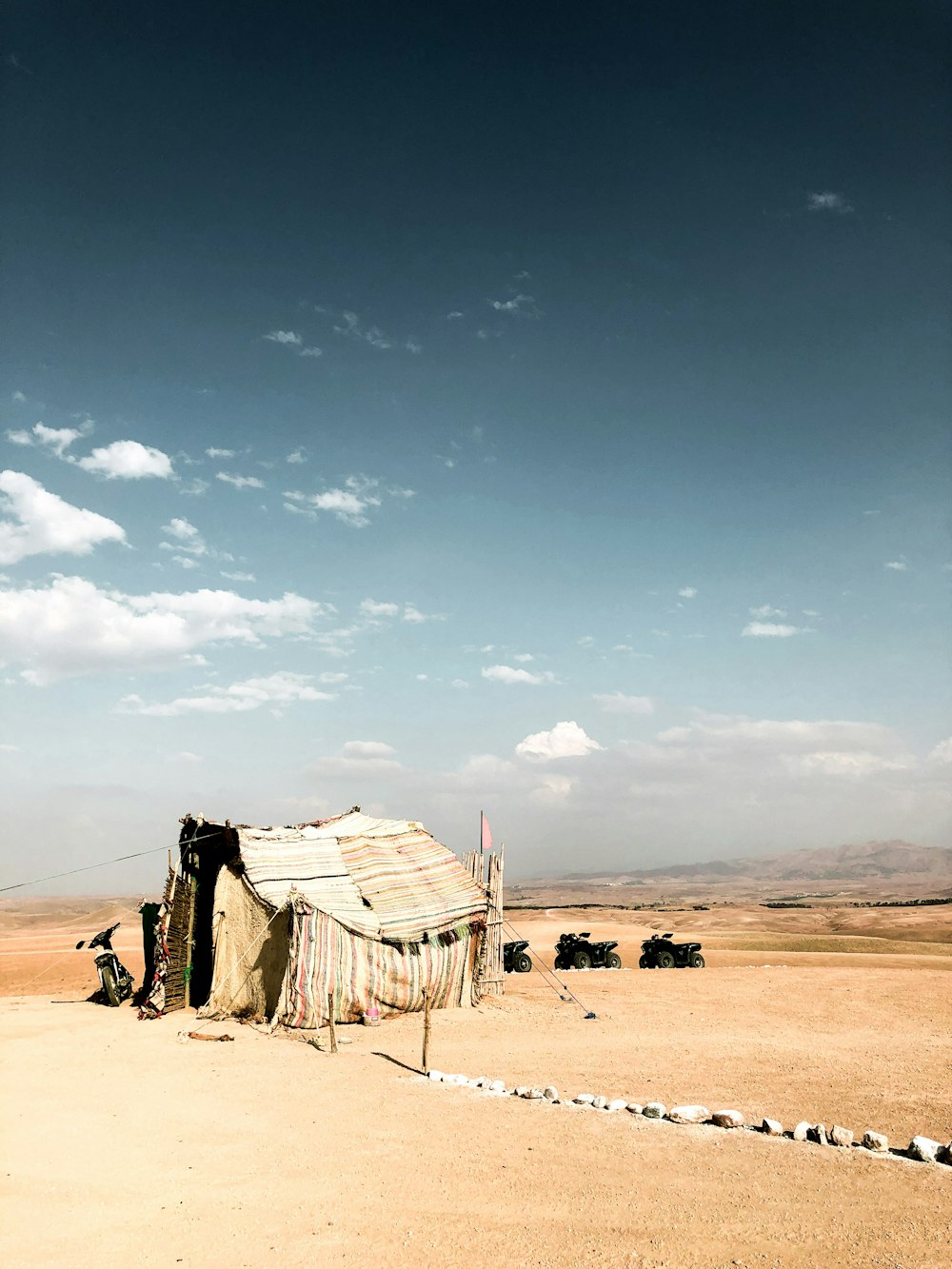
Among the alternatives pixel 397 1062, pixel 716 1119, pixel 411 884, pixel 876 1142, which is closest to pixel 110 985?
pixel 411 884

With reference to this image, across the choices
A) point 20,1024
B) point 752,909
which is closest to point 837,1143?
point 20,1024

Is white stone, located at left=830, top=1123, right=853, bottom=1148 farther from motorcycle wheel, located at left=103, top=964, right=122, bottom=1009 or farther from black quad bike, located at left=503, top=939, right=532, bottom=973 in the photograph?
black quad bike, located at left=503, top=939, right=532, bottom=973

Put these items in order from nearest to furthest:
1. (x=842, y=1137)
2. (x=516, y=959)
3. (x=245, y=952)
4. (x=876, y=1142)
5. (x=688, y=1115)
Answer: (x=876, y=1142) < (x=842, y=1137) < (x=688, y=1115) < (x=245, y=952) < (x=516, y=959)

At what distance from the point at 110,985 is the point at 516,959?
1314cm

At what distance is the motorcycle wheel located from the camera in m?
19.6

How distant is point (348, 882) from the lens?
746 inches

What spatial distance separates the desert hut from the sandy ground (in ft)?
3.95

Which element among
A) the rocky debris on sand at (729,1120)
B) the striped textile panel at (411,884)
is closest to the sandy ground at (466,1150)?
the rocky debris on sand at (729,1120)

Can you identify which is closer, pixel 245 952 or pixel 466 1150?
pixel 466 1150

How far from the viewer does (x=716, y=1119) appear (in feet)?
31.1

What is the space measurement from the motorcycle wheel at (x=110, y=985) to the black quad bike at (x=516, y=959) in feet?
40.5

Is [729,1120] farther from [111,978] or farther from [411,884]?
[111,978]

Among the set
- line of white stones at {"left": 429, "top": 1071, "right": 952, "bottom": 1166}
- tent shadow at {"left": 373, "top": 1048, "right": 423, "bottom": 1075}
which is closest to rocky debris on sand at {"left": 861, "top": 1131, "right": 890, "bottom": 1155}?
line of white stones at {"left": 429, "top": 1071, "right": 952, "bottom": 1166}

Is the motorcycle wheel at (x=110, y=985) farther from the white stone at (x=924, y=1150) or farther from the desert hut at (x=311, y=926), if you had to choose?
the white stone at (x=924, y=1150)
